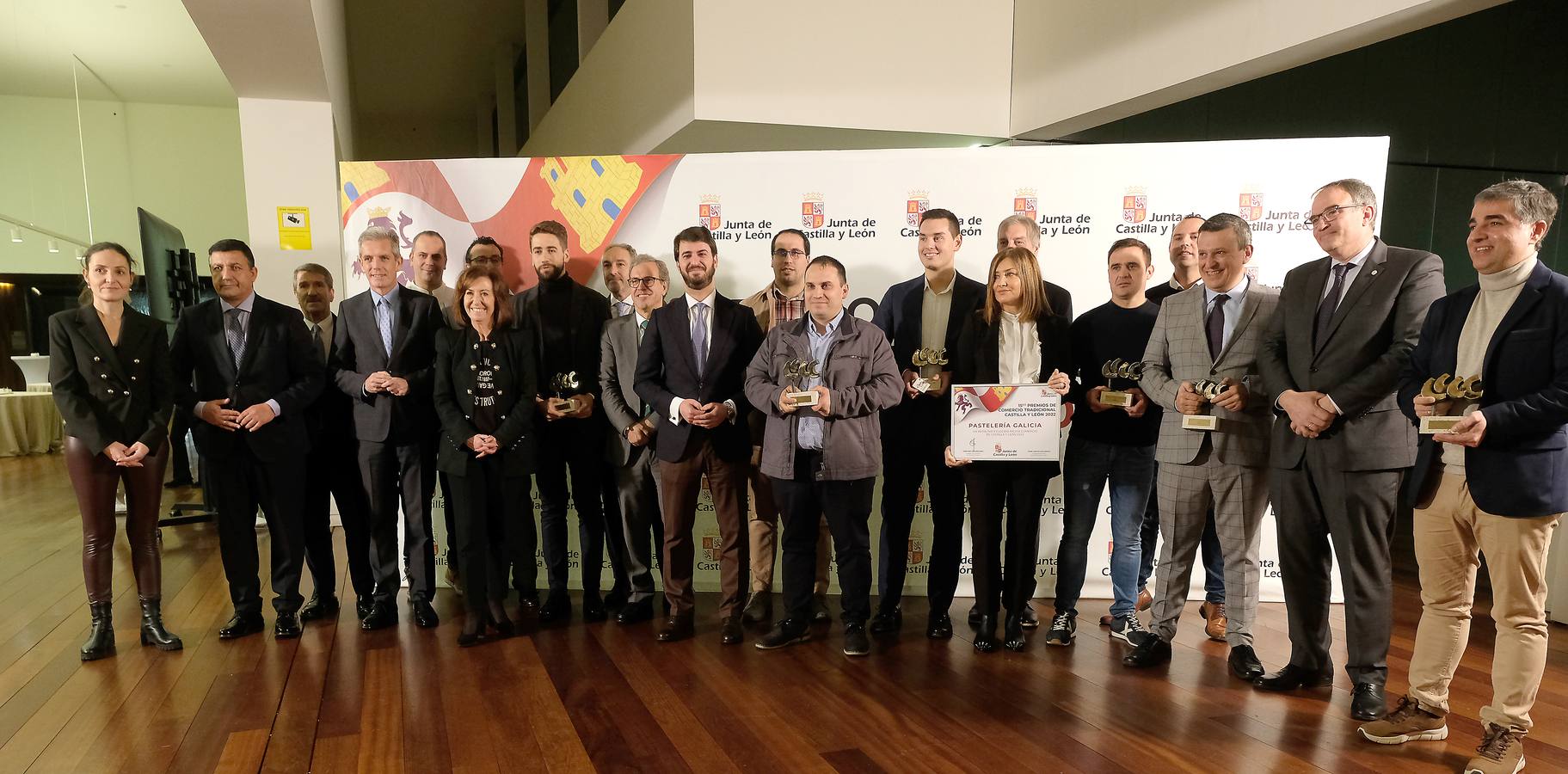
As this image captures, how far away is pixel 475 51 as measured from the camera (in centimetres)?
1413

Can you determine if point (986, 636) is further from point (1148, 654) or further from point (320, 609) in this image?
point (320, 609)

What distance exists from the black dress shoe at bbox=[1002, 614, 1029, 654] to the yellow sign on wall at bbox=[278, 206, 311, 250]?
530cm

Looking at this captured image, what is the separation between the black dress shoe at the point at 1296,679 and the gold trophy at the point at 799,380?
207 cm

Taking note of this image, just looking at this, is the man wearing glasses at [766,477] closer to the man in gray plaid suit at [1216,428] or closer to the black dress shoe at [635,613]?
the black dress shoe at [635,613]

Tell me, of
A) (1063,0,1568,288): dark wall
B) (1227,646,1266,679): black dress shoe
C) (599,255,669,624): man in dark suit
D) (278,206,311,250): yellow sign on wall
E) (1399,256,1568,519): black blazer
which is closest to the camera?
(1399,256,1568,519): black blazer

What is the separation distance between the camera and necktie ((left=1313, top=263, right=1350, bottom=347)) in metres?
2.88

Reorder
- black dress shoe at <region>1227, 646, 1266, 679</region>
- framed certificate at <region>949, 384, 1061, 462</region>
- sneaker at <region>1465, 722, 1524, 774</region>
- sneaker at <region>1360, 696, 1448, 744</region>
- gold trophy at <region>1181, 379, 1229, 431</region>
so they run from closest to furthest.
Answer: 1. sneaker at <region>1465, 722, 1524, 774</region>
2. sneaker at <region>1360, 696, 1448, 744</region>
3. gold trophy at <region>1181, 379, 1229, 431</region>
4. black dress shoe at <region>1227, 646, 1266, 679</region>
5. framed certificate at <region>949, 384, 1061, 462</region>

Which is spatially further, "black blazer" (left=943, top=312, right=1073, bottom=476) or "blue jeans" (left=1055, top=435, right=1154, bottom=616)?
"blue jeans" (left=1055, top=435, right=1154, bottom=616)

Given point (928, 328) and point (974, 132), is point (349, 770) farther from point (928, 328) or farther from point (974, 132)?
point (974, 132)

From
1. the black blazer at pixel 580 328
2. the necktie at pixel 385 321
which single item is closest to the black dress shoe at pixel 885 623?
the black blazer at pixel 580 328

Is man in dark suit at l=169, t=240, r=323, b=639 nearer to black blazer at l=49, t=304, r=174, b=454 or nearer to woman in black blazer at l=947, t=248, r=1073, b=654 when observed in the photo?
black blazer at l=49, t=304, r=174, b=454

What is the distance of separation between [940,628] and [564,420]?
201cm

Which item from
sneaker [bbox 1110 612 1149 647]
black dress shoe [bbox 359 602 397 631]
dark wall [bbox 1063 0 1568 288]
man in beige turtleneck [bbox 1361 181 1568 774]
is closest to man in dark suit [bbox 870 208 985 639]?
sneaker [bbox 1110 612 1149 647]

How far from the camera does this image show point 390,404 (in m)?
3.70
